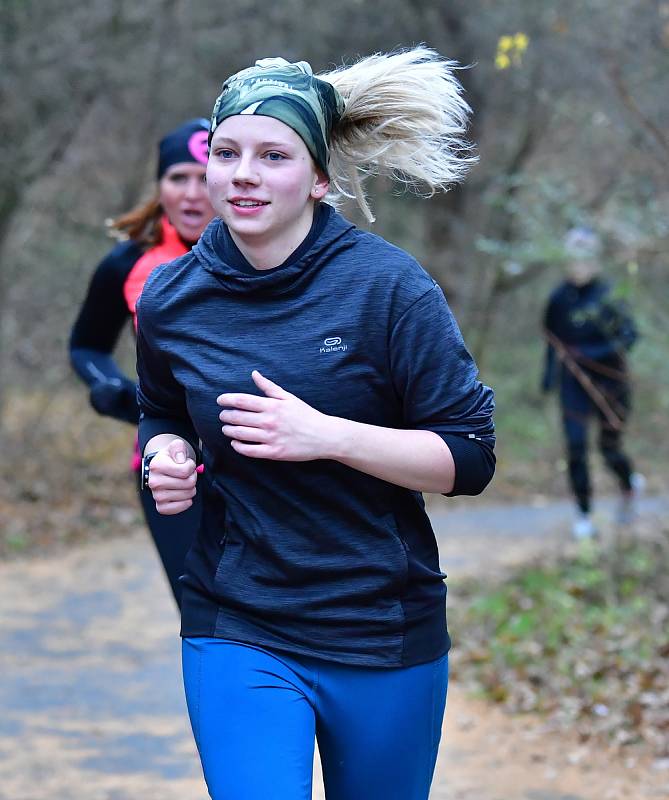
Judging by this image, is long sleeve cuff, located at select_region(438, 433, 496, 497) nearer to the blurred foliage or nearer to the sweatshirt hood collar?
the sweatshirt hood collar

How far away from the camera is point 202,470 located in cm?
323

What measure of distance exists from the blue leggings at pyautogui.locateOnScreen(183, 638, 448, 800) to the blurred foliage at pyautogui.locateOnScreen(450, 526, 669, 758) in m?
3.38

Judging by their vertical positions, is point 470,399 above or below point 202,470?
above

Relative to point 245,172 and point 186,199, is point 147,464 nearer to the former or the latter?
point 245,172

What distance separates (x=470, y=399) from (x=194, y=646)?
0.82 m

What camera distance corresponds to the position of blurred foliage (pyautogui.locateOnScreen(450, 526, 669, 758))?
6.69m

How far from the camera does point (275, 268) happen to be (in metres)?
3.05

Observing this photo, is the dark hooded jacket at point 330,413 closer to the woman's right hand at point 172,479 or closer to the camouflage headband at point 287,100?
the woman's right hand at point 172,479

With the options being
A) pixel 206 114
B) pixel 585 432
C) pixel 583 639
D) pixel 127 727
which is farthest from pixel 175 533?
pixel 206 114

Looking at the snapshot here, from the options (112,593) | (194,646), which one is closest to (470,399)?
(194,646)

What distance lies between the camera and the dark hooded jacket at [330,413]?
296cm

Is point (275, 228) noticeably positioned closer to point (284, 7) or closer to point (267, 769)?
point (267, 769)

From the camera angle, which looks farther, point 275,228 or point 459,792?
point 459,792

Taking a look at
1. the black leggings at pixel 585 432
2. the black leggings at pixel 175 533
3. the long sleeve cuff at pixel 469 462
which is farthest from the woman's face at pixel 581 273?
the long sleeve cuff at pixel 469 462
